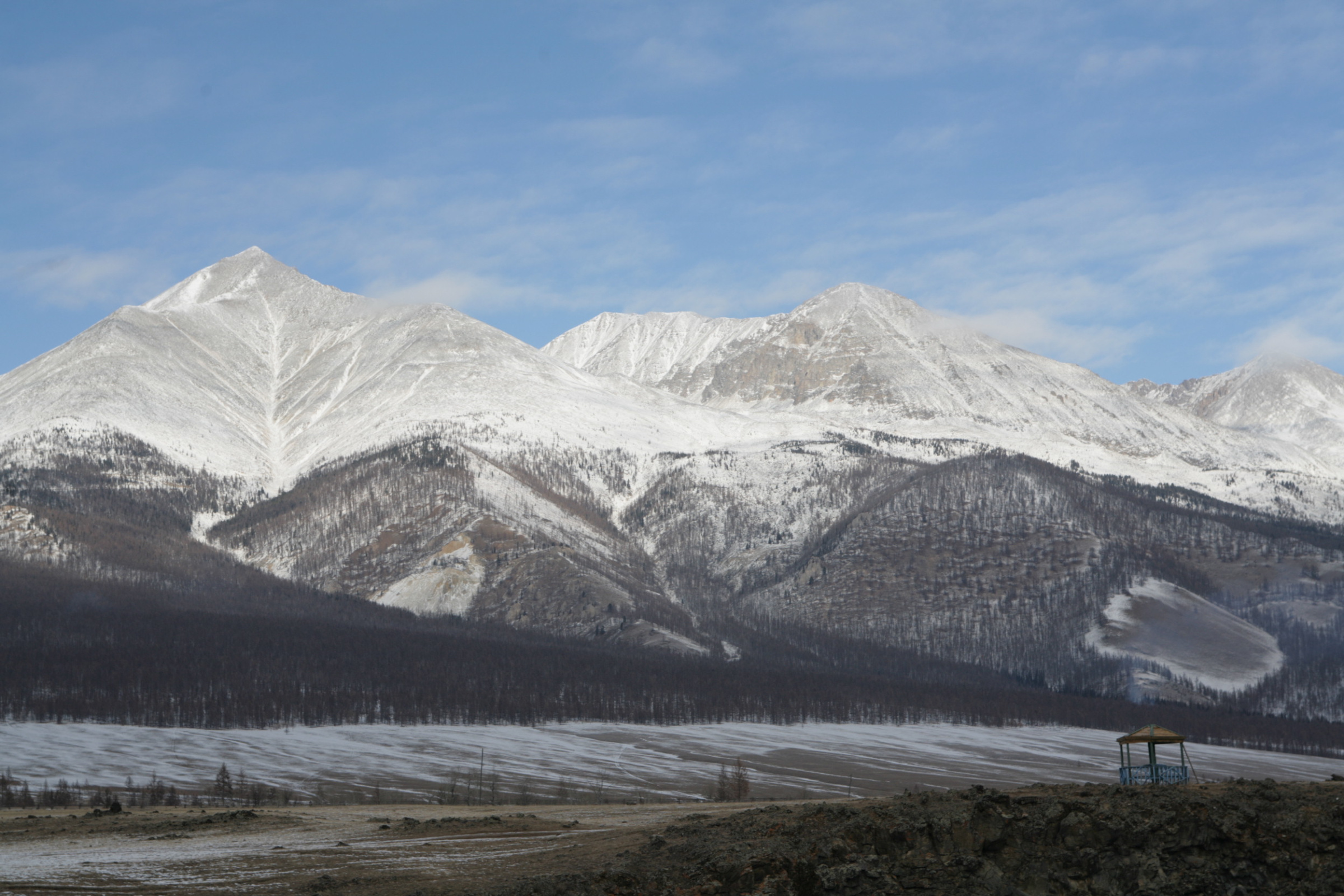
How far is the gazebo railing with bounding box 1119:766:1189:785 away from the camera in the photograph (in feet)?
177

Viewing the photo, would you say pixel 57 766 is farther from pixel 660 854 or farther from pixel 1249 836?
pixel 1249 836

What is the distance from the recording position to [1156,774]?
53938mm

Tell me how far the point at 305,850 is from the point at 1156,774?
36.9 meters

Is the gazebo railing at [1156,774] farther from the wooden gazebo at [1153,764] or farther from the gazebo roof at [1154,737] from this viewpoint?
the gazebo roof at [1154,737]

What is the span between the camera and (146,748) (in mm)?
181125

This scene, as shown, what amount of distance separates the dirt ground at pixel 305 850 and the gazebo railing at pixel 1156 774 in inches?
760

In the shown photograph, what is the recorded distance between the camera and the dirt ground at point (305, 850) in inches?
1802

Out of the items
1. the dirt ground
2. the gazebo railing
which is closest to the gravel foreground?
the dirt ground

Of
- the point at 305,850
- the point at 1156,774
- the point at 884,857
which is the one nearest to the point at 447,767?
the point at 305,850

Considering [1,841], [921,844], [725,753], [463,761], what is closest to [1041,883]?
[921,844]

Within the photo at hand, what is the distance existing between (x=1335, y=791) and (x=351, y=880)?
112 feet

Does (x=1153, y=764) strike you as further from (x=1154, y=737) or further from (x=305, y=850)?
(x=305, y=850)

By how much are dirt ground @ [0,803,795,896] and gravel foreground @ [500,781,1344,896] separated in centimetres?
682

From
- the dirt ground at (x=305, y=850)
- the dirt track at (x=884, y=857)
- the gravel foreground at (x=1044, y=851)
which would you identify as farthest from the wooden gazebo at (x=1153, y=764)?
the dirt ground at (x=305, y=850)
